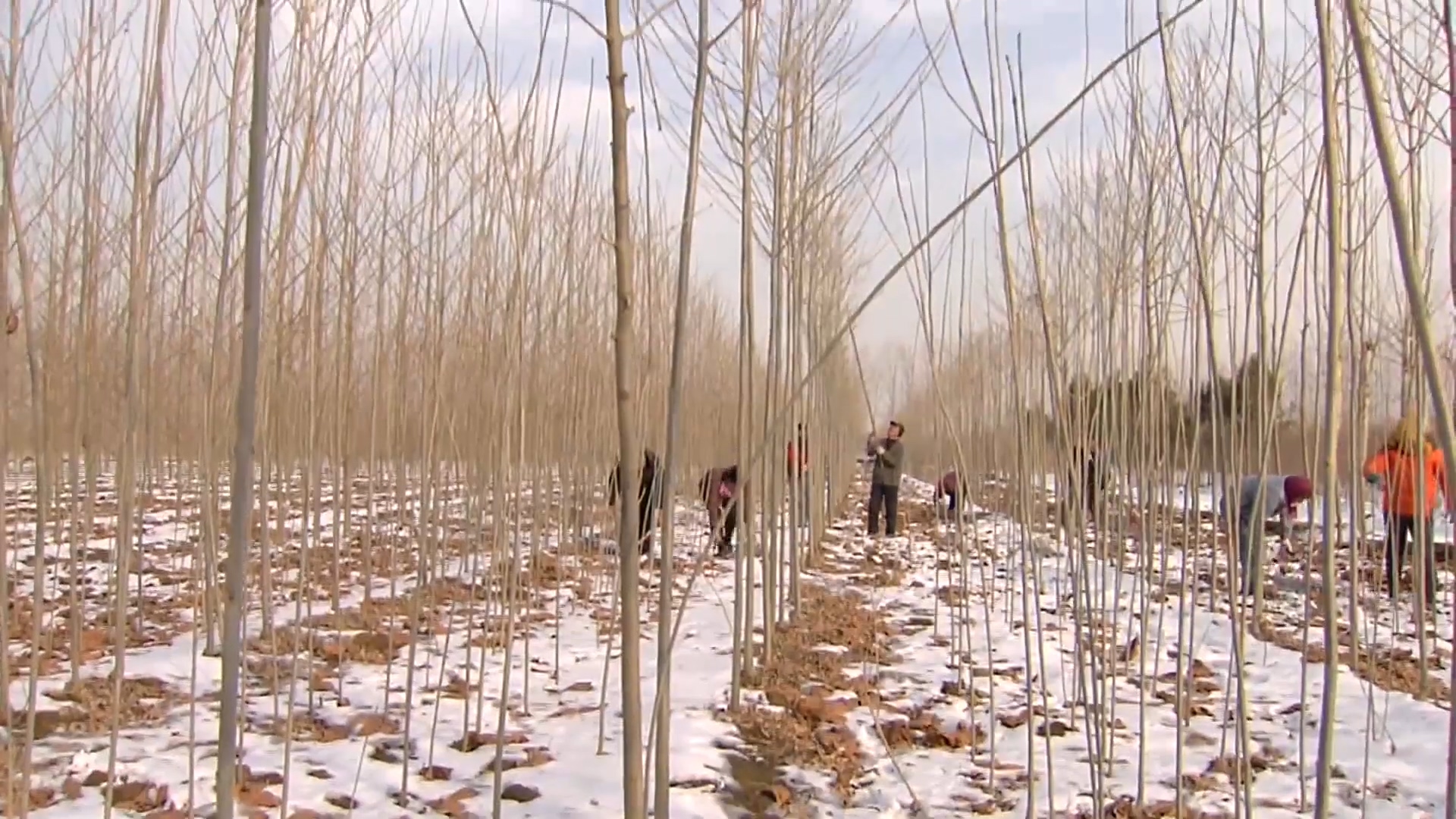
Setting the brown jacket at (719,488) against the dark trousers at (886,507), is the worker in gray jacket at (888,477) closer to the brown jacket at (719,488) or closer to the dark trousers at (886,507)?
the dark trousers at (886,507)

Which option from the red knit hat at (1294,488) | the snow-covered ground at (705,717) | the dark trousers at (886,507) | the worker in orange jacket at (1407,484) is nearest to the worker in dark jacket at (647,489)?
the snow-covered ground at (705,717)

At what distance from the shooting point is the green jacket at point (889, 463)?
918 cm

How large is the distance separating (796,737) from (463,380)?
5.74 ft

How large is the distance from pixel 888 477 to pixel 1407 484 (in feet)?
15.3

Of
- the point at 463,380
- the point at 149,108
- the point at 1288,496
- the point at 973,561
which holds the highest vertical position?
the point at 149,108

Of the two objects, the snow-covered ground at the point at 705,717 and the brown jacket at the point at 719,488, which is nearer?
the snow-covered ground at the point at 705,717

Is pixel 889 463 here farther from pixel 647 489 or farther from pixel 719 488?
pixel 719 488

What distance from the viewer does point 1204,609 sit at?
616 cm

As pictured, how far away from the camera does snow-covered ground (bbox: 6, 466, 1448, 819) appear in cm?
270

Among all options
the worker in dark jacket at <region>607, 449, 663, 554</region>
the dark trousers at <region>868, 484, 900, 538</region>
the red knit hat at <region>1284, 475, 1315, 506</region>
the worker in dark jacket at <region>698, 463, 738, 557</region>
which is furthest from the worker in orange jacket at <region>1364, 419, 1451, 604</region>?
the dark trousers at <region>868, 484, 900, 538</region>

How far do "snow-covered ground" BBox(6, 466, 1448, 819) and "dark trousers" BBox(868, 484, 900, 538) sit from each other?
4.28 metres

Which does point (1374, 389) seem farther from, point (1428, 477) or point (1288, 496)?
point (1288, 496)

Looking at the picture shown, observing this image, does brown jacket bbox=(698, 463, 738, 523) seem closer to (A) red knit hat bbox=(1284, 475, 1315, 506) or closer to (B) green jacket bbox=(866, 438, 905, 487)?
(B) green jacket bbox=(866, 438, 905, 487)

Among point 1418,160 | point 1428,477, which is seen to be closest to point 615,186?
point 1418,160
